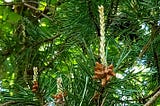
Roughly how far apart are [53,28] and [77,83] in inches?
38.6

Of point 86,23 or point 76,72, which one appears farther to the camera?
point 86,23

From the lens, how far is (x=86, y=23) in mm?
1218

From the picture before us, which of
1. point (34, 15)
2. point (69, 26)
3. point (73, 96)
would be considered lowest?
point (73, 96)

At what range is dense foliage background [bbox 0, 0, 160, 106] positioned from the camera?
0.78 metres

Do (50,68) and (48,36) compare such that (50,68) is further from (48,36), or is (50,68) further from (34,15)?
(34,15)

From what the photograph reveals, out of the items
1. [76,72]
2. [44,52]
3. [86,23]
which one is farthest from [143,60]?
[76,72]

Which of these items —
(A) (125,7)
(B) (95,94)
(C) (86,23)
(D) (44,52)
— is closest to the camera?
(B) (95,94)

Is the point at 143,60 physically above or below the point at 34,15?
below

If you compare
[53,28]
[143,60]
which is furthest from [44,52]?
[143,60]

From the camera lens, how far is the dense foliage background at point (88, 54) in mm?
776

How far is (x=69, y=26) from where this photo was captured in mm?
1295

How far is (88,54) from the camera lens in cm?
78

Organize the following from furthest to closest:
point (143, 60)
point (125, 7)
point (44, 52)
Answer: point (44, 52) < point (143, 60) < point (125, 7)

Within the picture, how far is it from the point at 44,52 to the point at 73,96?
3.27 ft
